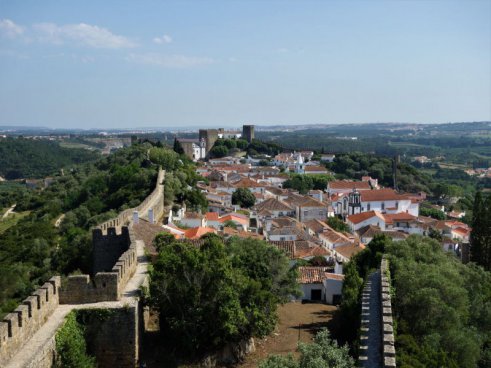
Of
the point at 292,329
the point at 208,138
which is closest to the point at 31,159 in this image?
the point at 208,138

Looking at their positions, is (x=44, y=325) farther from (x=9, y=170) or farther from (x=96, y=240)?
(x=9, y=170)

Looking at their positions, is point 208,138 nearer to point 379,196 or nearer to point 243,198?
point 379,196

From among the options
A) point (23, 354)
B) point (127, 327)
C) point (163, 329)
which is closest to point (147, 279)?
point (163, 329)

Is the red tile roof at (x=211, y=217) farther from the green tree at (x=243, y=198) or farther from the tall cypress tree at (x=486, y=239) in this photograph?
the tall cypress tree at (x=486, y=239)

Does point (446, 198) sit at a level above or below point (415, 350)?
below

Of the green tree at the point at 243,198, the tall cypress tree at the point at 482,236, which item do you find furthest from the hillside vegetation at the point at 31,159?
the tall cypress tree at the point at 482,236

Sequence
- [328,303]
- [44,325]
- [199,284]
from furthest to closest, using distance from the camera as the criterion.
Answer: [328,303] < [199,284] < [44,325]
